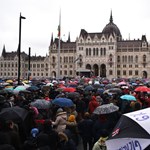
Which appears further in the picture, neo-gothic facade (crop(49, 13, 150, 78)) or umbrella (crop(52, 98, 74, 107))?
neo-gothic facade (crop(49, 13, 150, 78))

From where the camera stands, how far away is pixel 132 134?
4.03 meters

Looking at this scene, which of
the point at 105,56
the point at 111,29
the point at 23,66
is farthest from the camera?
the point at 23,66

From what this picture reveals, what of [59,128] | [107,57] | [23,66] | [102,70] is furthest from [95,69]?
[59,128]

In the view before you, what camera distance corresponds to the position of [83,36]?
10556 cm

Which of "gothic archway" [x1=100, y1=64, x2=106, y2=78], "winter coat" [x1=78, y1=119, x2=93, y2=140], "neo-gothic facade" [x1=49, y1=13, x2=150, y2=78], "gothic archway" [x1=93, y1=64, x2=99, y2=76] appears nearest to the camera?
"winter coat" [x1=78, y1=119, x2=93, y2=140]

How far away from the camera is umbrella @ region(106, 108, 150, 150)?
3.90 meters

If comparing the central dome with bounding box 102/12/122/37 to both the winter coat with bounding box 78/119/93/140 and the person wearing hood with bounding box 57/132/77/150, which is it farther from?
the person wearing hood with bounding box 57/132/77/150

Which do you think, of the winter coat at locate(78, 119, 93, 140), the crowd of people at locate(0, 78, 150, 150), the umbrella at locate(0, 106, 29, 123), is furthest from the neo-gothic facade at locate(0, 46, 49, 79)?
the umbrella at locate(0, 106, 29, 123)

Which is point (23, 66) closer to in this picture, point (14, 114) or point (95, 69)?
point (95, 69)

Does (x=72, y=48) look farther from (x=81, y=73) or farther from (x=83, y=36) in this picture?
(x=81, y=73)

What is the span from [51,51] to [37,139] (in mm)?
103637

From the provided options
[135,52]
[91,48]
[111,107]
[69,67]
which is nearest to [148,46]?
[135,52]

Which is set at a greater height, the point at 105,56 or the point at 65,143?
the point at 105,56

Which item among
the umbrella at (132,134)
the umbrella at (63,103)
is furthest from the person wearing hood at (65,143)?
the umbrella at (63,103)
